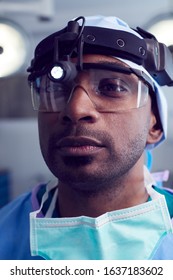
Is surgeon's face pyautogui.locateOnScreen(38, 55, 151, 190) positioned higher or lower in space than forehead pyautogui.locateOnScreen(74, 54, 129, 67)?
lower

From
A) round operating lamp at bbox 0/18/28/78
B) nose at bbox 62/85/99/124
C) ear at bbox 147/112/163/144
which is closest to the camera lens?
nose at bbox 62/85/99/124

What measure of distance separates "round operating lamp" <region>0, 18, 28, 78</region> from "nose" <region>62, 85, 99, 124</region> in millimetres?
279

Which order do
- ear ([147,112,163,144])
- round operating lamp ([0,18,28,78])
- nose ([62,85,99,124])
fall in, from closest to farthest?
nose ([62,85,99,124])
ear ([147,112,163,144])
round operating lamp ([0,18,28,78])

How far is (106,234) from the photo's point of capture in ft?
Result: 2.43

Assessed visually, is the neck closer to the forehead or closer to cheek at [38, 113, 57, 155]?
cheek at [38, 113, 57, 155]

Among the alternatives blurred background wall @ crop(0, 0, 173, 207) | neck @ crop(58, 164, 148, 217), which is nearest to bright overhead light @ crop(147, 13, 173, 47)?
blurred background wall @ crop(0, 0, 173, 207)

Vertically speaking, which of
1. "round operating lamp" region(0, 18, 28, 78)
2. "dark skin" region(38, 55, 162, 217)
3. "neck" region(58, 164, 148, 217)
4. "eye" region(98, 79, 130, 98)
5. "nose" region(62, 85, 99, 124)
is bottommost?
"neck" region(58, 164, 148, 217)

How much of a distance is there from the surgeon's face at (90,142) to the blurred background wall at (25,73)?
0.19 metres

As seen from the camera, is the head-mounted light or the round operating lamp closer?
the head-mounted light

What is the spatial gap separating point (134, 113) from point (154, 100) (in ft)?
0.29

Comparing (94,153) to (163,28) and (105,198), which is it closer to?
(105,198)

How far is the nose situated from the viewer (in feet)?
2.31
